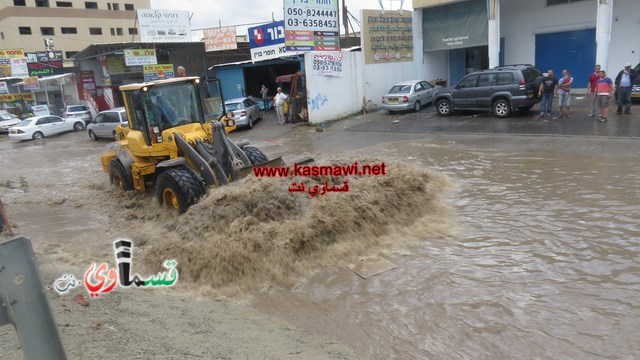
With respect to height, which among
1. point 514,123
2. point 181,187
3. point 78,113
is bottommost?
point 514,123

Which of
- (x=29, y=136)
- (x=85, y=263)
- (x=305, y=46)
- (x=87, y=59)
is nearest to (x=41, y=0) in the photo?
(x=87, y=59)

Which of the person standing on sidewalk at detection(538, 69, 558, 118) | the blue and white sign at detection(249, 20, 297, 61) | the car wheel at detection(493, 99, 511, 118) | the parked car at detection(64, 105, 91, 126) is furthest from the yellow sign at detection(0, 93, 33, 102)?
the person standing on sidewalk at detection(538, 69, 558, 118)

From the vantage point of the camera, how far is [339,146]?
51.8 ft

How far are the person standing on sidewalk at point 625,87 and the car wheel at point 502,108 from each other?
3280 millimetres

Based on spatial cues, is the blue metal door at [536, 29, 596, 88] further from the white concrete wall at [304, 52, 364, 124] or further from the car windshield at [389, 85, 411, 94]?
the white concrete wall at [304, 52, 364, 124]

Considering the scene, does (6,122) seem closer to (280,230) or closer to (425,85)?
(425,85)

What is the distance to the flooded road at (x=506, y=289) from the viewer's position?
433 centimetres

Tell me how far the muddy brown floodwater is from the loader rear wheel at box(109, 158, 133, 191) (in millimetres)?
343

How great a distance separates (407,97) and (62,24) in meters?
57.4

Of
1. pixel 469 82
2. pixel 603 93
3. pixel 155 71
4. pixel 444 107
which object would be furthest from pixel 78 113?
pixel 603 93

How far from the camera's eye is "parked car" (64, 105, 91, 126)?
95.7ft

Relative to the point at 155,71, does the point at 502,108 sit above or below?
below

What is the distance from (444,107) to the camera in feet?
61.0

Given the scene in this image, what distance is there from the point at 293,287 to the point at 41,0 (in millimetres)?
70994
